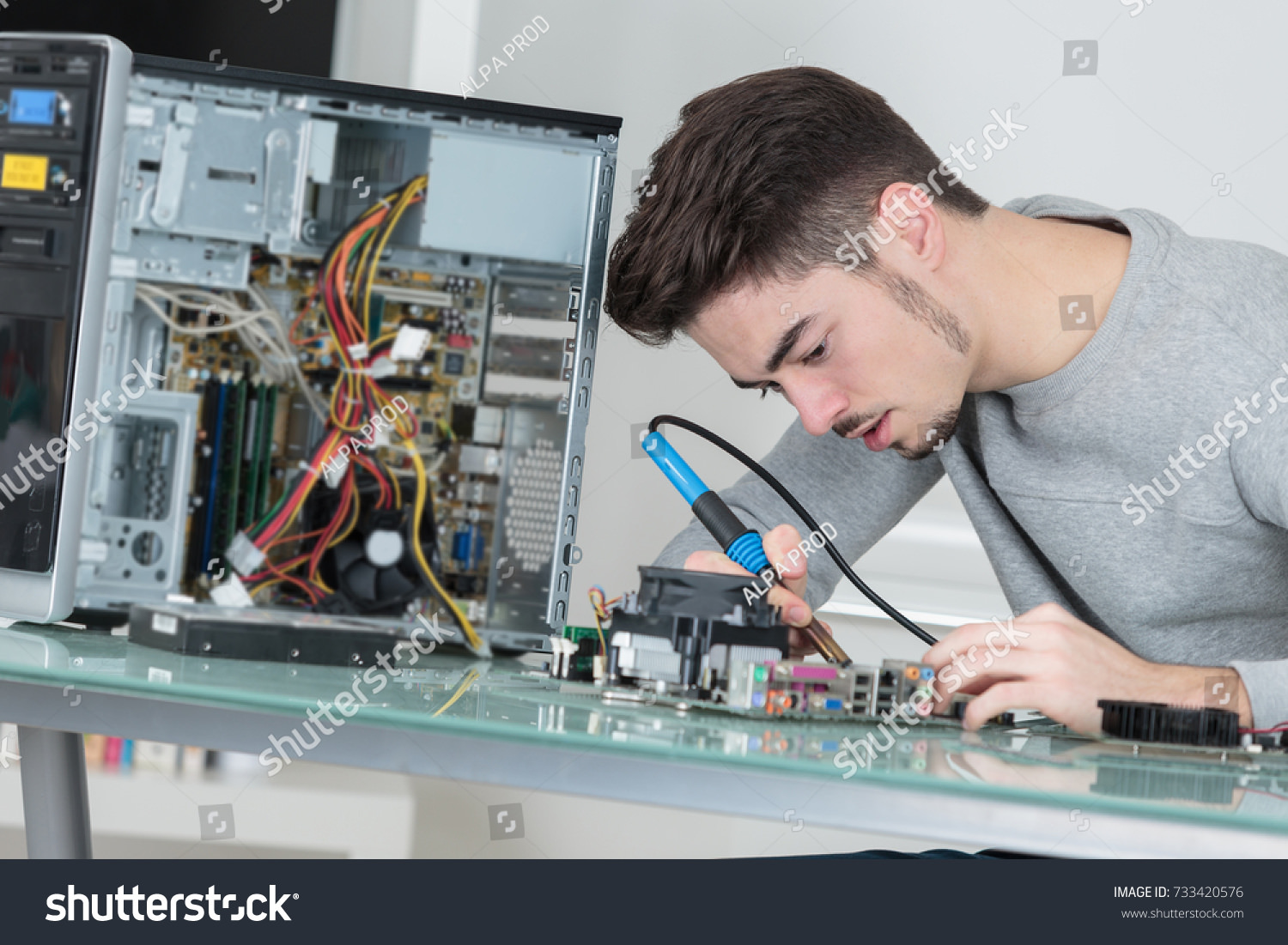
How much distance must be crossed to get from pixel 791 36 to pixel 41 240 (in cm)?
130

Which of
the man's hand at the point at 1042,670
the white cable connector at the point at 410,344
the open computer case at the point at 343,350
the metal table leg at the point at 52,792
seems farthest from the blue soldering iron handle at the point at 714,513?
the metal table leg at the point at 52,792

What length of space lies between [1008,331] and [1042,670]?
18.9 inches

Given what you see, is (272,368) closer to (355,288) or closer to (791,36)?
(355,288)

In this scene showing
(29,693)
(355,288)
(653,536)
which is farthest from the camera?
(653,536)

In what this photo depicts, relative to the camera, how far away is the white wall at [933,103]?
1.83 metres

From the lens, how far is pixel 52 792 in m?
1.04

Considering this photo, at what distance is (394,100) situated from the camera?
1198mm

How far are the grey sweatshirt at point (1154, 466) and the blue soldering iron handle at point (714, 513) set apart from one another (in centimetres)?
15

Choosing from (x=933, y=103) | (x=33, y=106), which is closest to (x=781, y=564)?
(x=33, y=106)

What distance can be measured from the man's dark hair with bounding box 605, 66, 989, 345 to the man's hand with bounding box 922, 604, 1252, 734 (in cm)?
41

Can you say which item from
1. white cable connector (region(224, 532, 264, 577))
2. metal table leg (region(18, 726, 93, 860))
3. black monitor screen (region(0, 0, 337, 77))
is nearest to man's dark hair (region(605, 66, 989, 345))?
white cable connector (region(224, 532, 264, 577))

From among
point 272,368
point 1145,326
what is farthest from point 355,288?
point 1145,326

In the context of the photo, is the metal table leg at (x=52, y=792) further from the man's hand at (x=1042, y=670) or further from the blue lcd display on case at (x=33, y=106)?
the man's hand at (x=1042, y=670)

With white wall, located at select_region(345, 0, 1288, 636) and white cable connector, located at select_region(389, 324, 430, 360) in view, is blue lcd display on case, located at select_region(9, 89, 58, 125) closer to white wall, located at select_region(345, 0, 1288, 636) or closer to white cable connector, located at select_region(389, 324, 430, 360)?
white cable connector, located at select_region(389, 324, 430, 360)
